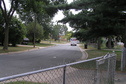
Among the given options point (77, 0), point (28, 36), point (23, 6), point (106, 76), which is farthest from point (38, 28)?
point (106, 76)

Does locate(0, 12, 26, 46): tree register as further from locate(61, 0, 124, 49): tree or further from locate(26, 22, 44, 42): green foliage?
locate(61, 0, 124, 49): tree

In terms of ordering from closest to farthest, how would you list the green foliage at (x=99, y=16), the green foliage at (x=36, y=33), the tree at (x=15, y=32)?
the green foliage at (x=99, y=16) → the tree at (x=15, y=32) → the green foliage at (x=36, y=33)

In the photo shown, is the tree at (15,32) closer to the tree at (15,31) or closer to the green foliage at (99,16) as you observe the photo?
the tree at (15,31)

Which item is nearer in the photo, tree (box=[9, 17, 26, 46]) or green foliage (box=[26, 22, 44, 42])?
tree (box=[9, 17, 26, 46])

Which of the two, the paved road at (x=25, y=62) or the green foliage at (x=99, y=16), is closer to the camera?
the paved road at (x=25, y=62)

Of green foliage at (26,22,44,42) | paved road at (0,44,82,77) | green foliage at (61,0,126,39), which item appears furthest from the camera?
green foliage at (26,22,44,42)

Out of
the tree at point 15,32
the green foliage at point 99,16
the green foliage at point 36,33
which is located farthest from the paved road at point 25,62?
the green foliage at point 36,33

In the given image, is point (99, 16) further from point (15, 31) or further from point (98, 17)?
point (15, 31)

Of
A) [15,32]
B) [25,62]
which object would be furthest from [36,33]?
[25,62]

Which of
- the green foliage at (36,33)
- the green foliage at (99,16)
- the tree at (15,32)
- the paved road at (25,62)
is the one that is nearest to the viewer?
the paved road at (25,62)

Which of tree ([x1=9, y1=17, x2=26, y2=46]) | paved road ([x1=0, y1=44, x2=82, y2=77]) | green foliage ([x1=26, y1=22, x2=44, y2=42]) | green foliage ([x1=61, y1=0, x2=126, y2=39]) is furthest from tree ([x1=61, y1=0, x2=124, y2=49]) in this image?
green foliage ([x1=26, y1=22, x2=44, y2=42])

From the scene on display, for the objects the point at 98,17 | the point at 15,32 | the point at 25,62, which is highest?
the point at 98,17

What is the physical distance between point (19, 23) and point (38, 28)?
1161 centimetres

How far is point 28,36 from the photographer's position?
47.1 m
